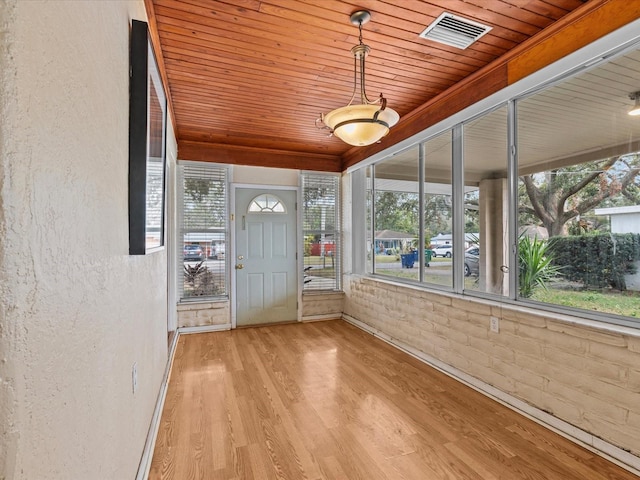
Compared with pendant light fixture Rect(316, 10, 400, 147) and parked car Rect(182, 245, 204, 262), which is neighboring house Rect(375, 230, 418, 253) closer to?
pendant light fixture Rect(316, 10, 400, 147)

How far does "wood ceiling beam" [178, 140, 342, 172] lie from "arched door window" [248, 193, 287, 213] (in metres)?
0.47

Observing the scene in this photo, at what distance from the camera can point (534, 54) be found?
236cm

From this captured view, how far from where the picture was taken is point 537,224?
2.48m

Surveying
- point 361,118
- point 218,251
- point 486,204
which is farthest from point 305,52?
point 218,251

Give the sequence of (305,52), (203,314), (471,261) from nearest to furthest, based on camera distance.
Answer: (305,52) → (471,261) → (203,314)

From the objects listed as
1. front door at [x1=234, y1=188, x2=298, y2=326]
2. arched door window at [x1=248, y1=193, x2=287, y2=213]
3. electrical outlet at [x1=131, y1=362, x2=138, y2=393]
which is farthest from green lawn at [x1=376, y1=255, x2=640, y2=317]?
arched door window at [x1=248, y1=193, x2=287, y2=213]

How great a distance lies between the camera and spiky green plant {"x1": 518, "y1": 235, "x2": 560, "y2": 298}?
2420 mm

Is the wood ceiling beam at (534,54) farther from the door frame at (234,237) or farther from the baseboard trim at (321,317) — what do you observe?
the baseboard trim at (321,317)

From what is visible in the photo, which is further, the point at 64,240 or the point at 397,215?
the point at 397,215

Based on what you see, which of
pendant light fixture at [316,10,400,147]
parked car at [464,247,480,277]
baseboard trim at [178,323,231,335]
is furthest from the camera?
baseboard trim at [178,323,231,335]

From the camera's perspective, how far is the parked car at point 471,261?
298 cm

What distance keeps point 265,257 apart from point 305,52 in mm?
3052

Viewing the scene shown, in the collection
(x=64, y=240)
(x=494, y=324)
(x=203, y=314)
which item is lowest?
(x=203, y=314)

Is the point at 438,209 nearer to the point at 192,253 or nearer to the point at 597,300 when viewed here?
the point at 597,300
